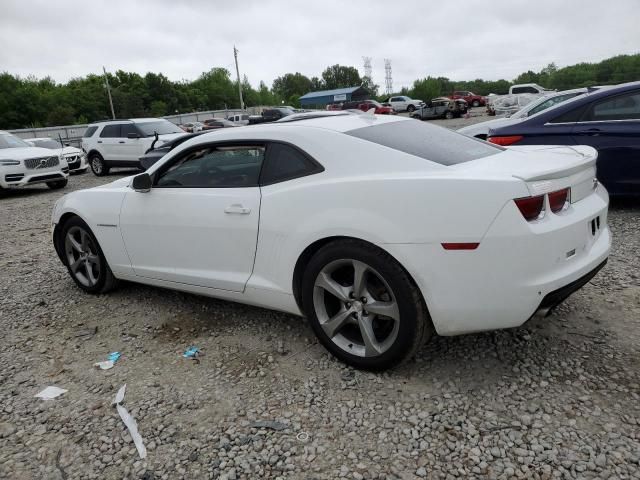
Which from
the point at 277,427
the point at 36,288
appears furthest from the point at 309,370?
the point at 36,288

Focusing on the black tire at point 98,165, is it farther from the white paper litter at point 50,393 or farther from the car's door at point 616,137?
the car's door at point 616,137

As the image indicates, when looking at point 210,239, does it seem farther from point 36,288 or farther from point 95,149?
point 95,149

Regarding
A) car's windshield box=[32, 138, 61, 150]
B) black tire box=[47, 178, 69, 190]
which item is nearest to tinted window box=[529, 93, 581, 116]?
black tire box=[47, 178, 69, 190]

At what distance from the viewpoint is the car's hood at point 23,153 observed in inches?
450

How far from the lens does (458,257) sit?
2.36m

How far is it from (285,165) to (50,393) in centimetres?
198

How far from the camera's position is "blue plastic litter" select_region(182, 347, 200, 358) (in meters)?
3.24

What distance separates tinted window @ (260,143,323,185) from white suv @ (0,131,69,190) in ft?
34.9

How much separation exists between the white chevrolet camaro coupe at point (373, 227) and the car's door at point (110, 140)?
11.6 metres

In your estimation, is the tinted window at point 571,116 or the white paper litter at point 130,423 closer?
the white paper litter at point 130,423

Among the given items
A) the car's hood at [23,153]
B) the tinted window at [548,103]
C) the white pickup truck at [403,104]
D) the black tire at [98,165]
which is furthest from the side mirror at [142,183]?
the white pickup truck at [403,104]

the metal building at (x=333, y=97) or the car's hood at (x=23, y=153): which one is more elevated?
the metal building at (x=333, y=97)

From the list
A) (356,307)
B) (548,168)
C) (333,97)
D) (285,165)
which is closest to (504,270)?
(548,168)

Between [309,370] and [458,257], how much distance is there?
1189 mm
